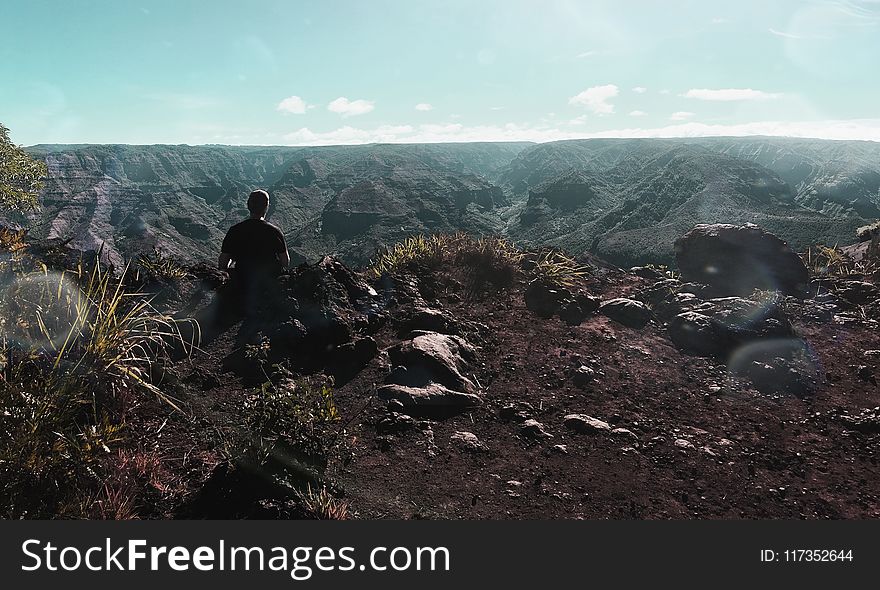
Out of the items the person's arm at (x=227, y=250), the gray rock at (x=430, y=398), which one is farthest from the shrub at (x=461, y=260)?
the gray rock at (x=430, y=398)

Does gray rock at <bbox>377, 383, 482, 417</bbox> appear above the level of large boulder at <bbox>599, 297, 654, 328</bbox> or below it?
below

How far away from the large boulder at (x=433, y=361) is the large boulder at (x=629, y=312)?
2.98 m

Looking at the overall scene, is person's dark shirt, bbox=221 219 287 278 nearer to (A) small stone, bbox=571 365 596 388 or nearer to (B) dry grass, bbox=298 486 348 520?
(B) dry grass, bbox=298 486 348 520


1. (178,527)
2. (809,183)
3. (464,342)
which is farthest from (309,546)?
(809,183)

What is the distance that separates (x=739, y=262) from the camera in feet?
32.2

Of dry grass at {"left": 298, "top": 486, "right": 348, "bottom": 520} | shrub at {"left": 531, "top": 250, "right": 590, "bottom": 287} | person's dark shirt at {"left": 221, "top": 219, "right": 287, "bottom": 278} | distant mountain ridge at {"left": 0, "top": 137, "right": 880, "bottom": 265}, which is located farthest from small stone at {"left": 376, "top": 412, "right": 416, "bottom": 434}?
distant mountain ridge at {"left": 0, "top": 137, "right": 880, "bottom": 265}

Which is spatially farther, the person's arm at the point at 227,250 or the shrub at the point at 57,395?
the person's arm at the point at 227,250

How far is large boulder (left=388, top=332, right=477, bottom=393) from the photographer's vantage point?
536 centimetres

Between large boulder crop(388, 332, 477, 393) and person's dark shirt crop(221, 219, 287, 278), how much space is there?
2087 millimetres

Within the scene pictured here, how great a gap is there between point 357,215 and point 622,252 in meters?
90.1

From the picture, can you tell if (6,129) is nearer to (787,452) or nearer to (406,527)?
(406,527)

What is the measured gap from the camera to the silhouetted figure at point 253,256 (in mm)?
6141

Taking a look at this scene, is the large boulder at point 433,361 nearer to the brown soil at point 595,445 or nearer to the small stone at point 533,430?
the brown soil at point 595,445

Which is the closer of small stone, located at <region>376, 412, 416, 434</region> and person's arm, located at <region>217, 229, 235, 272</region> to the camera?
small stone, located at <region>376, 412, 416, 434</region>
